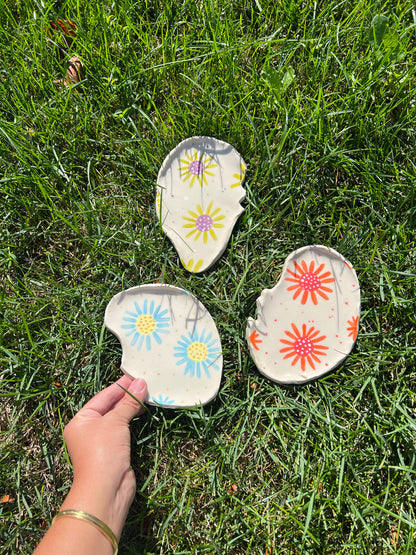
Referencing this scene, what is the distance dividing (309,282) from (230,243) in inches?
10.4

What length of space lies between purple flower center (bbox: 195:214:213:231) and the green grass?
3.4 inches

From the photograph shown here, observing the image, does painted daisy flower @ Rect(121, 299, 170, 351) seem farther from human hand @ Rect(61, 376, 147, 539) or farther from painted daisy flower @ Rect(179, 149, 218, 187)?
painted daisy flower @ Rect(179, 149, 218, 187)

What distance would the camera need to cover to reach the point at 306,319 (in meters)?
1.32

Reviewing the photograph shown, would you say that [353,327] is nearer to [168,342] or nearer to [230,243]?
[230,243]

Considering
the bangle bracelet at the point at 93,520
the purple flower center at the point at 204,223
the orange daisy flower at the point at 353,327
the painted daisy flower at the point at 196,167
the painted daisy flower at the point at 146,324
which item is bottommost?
the bangle bracelet at the point at 93,520

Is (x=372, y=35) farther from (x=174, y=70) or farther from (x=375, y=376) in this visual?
(x=375, y=376)

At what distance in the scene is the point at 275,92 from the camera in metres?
1.42

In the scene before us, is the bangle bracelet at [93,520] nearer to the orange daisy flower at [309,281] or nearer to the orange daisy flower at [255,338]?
the orange daisy flower at [255,338]

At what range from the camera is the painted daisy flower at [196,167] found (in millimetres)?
1400

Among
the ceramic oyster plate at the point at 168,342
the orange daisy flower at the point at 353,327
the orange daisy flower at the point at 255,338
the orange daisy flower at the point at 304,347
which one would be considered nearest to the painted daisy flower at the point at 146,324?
the ceramic oyster plate at the point at 168,342

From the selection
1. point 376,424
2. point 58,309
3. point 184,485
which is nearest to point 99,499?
point 184,485

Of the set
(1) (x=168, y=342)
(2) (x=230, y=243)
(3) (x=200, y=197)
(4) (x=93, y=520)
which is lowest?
(4) (x=93, y=520)

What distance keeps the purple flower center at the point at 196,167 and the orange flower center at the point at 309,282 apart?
1.49 feet

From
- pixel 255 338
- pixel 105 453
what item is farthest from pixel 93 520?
pixel 255 338
